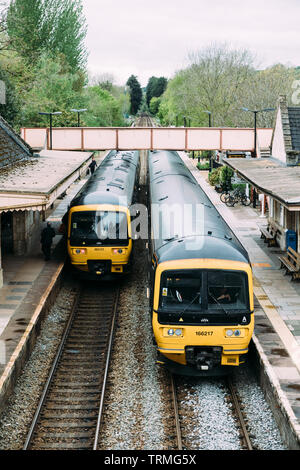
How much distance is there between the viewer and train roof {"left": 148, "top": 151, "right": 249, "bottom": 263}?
11.2 m

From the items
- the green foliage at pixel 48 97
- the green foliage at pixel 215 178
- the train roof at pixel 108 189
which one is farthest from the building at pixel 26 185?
the green foliage at pixel 48 97

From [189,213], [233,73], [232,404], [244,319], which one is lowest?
[232,404]

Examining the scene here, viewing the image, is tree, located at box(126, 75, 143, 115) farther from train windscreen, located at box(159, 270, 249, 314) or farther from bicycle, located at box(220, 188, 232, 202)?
train windscreen, located at box(159, 270, 249, 314)

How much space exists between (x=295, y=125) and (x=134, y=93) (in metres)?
155

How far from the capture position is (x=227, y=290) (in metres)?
11.0

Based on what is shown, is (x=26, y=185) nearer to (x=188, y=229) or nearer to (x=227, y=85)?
(x=188, y=229)

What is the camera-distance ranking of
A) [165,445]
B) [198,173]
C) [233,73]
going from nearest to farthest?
1. [165,445]
2. [198,173]
3. [233,73]

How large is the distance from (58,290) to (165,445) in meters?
8.92

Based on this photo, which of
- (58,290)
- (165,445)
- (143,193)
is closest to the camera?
(165,445)

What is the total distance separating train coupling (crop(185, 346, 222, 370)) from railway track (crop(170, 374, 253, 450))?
2.40 feet

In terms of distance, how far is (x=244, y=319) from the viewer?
10891 millimetres

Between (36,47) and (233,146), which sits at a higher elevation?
(36,47)
